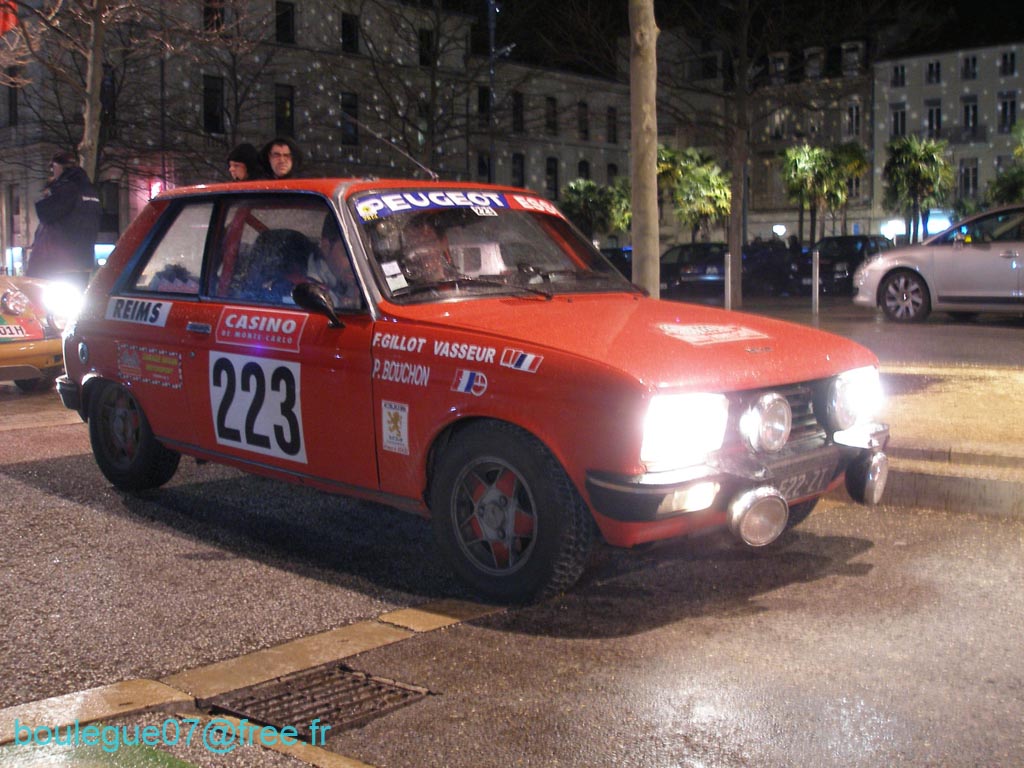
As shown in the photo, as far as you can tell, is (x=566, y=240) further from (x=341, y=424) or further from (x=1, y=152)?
(x=1, y=152)

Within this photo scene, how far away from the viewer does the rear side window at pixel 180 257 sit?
5926mm

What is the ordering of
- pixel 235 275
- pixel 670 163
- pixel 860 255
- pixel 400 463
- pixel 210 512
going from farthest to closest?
pixel 670 163 → pixel 860 255 → pixel 210 512 → pixel 235 275 → pixel 400 463

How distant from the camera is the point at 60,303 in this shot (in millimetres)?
11281

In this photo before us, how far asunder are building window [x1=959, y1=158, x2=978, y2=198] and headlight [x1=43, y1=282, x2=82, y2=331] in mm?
74760

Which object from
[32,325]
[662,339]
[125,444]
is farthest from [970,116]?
[662,339]

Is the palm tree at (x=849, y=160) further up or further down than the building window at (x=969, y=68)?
further down

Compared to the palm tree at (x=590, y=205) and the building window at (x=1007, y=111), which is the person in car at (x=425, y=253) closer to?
the palm tree at (x=590, y=205)

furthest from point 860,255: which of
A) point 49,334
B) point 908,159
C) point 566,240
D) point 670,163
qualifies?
point 908,159

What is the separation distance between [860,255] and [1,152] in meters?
34.2

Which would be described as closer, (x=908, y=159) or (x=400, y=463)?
(x=400, y=463)

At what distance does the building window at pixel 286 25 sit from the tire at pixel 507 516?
1950 inches

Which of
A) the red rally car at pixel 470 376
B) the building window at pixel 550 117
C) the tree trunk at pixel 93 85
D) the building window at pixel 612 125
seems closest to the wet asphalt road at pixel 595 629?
the red rally car at pixel 470 376

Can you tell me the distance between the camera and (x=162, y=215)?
6258 millimetres

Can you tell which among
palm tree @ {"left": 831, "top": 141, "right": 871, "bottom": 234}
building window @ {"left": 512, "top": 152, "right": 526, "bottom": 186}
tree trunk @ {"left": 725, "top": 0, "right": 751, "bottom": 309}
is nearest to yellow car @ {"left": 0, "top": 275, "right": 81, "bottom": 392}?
tree trunk @ {"left": 725, "top": 0, "right": 751, "bottom": 309}
